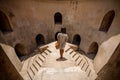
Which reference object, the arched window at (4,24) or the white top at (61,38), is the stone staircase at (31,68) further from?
the arched window at (4,24)

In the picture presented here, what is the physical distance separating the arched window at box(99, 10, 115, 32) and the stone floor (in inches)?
111

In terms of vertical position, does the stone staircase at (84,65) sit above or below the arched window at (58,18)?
below

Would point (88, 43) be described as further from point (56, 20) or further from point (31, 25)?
point (31, 25)

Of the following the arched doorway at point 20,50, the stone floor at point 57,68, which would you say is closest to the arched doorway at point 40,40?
the arched doorway at point 20,50

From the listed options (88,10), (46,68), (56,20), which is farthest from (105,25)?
(46,68)

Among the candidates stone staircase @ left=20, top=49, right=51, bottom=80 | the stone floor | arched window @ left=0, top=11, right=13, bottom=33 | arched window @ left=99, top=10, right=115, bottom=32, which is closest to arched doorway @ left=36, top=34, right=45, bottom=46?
the stone floor

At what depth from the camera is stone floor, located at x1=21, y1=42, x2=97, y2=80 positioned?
6.11 meters

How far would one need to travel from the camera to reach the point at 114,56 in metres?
3.36

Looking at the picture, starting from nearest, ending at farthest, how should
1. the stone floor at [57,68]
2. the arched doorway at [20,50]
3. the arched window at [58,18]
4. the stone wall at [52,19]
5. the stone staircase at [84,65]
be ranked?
the stone floor at [57,68], the stone staircase at [84,65], the stone wall at [52,19], the arched doorway at [20,50], the arched window at [58,18]

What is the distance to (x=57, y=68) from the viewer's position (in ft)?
22.5

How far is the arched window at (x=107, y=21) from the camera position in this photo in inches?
343

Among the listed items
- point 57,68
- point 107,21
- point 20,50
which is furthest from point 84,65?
point 20,50

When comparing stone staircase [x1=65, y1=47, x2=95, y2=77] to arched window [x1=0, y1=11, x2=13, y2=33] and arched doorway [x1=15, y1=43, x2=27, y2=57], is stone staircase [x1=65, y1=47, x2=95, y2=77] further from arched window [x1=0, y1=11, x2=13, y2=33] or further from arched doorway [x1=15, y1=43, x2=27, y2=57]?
arched window [x1=0, y1=11, x2=13, y2=33]

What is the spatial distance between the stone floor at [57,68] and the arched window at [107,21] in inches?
111
